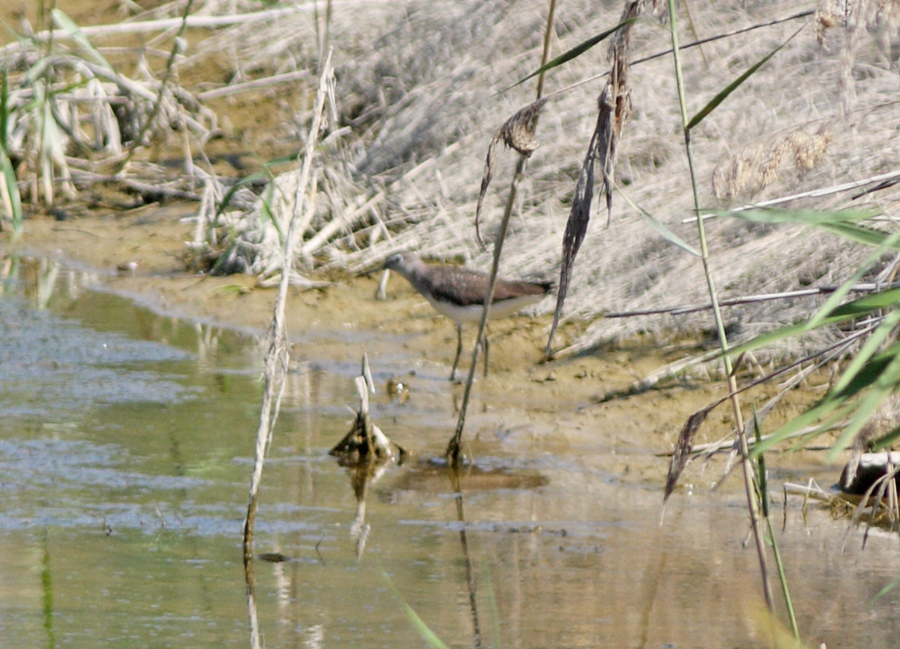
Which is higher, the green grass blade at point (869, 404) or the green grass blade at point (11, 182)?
the green grass blade at point (11, 182)

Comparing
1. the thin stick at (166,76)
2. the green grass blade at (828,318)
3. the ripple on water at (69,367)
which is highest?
the thin stick at (166,76)

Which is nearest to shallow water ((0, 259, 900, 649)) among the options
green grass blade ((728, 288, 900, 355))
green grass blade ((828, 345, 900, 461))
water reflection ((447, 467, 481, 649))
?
water reflection ((447, 467, 481, 649))

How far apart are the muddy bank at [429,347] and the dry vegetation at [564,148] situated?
0.99ft

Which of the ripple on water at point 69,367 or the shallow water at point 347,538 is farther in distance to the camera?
the ripple on water at point 69,367

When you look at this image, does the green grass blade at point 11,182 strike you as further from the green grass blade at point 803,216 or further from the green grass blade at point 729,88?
the green grass blade at point 803,216

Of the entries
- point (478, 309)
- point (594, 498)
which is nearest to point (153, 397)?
point (478, 309)

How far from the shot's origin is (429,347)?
27.4 ft

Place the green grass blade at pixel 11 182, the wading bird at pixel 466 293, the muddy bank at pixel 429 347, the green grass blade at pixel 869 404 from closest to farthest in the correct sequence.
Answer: the green grass blade at pixel 869 404 < the muddy bank at pixel 429 347 < the wading bird at pixel 466 293 < the green grass blade at pixel 11 182

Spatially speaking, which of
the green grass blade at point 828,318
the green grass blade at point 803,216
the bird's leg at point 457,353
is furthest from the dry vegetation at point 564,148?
the green grass blade at point 803,216

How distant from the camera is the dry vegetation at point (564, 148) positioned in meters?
7.21

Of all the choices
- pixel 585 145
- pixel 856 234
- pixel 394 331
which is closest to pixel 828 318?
pixel 856 234

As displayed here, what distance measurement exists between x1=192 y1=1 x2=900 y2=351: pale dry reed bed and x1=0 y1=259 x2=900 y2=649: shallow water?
1.26m

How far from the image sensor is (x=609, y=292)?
25.7ft

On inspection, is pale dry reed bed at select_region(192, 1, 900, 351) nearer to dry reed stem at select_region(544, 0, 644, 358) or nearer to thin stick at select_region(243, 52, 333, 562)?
thin stick at select_region(243, 52, 333, 562)
